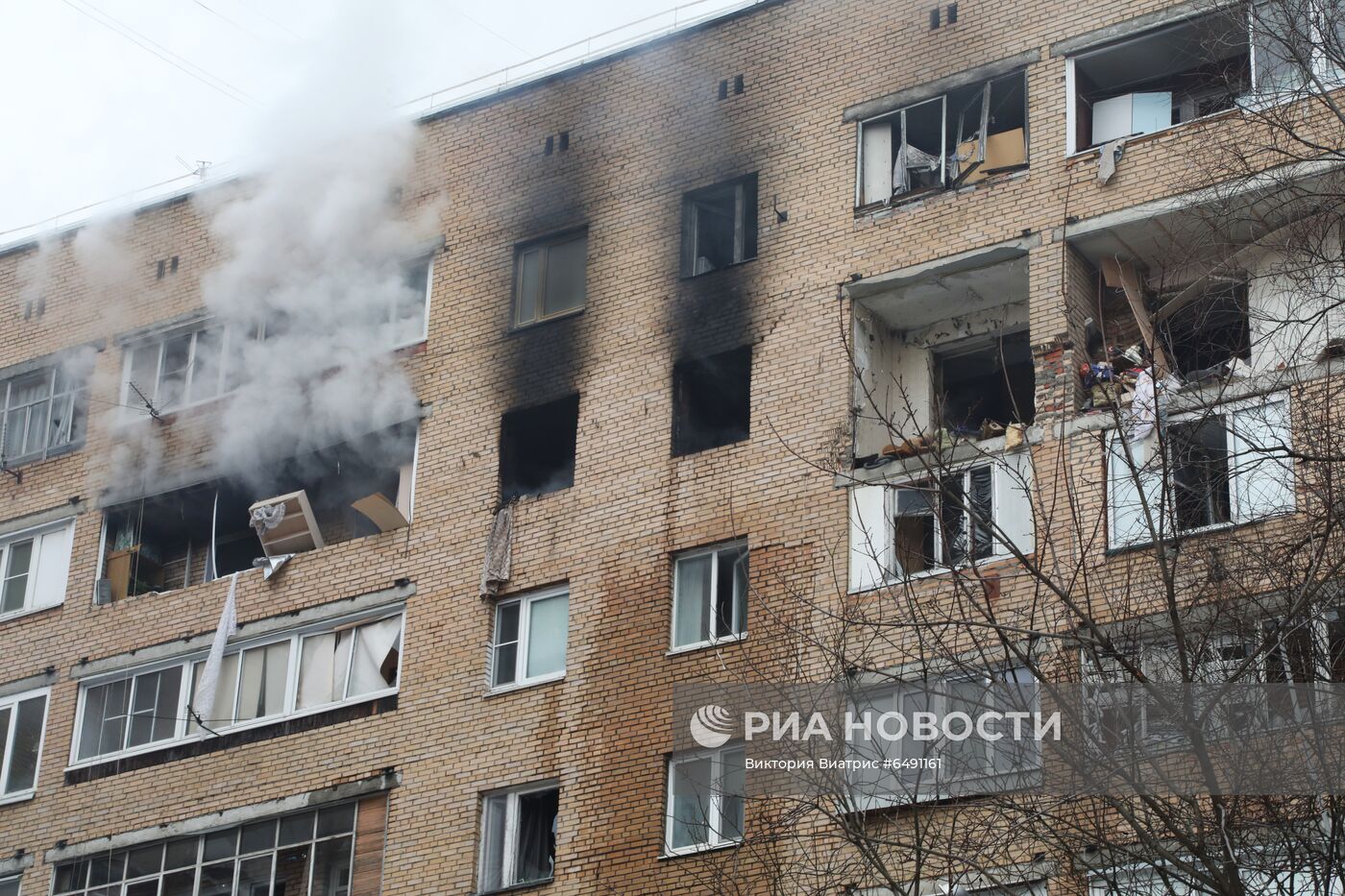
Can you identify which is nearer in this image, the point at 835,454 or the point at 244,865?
the point at 835,454

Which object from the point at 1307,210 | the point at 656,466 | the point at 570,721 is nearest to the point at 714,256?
the point at 656,466

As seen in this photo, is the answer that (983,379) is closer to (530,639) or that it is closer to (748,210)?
(748,210)

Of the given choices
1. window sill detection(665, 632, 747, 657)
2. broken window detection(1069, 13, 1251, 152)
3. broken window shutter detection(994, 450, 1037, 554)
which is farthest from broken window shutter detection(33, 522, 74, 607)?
broken window detection(1069, 13, 1251, 152)

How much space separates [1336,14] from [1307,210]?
6.96 ft

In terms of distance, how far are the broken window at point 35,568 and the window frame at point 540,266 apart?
7.05 meters

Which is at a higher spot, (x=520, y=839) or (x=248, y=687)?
(x=248, y=687)

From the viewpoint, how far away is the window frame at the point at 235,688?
24484 mm

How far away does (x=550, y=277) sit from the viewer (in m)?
25.3

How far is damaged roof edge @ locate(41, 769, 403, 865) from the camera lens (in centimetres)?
2344

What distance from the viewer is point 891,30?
23.8 meters

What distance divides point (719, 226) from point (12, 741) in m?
11.1

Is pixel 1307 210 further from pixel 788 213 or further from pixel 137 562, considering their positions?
pixel 137 562

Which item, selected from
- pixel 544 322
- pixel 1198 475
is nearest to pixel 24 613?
pixel 544 322

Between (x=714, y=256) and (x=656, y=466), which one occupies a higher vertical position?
(x=714, y=256)
